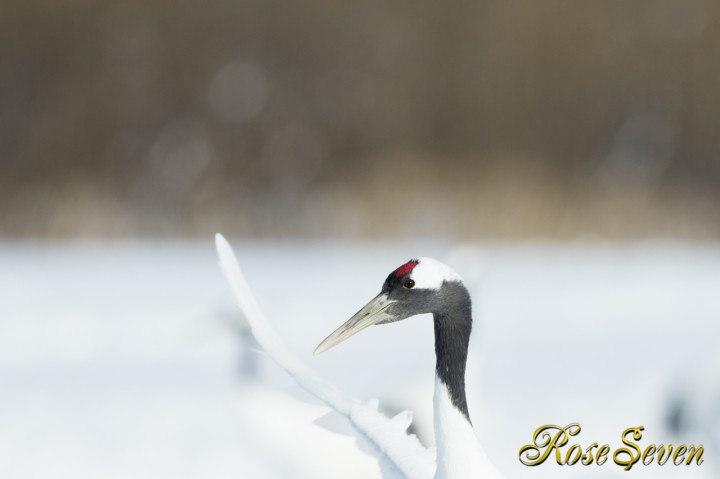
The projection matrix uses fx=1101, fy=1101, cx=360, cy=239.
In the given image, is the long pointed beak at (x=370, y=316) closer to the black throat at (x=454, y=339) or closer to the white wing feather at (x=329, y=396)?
the black throat at (x=454, y=339)

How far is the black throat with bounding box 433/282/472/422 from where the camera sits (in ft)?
6.46

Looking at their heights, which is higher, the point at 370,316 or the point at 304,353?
the point at 370,316

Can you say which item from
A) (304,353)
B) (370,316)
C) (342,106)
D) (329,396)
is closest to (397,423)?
(329,396)

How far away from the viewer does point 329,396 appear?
2209mm

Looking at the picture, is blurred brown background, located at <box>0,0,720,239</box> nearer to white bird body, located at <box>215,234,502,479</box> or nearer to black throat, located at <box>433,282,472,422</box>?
white bird body, located at <box>215,234,502,479</box>

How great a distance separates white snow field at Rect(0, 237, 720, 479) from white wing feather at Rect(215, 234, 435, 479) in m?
0.14

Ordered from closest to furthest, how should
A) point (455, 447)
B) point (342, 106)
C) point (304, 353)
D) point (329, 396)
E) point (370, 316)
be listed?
1. point (455, 447)
2. point (370, 316)
3. point (329, 396)
4. point (304, 353)
5. point (342, 106)

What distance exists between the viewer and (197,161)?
7.15 m

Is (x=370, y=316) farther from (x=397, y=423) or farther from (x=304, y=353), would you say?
(x=304, y=353)

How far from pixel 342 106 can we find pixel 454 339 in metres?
5.36

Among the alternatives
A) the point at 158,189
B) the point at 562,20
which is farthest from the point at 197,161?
the point at 562,20

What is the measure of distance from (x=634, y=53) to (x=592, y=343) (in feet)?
10.1

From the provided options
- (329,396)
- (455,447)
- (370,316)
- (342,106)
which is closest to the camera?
(455,447)

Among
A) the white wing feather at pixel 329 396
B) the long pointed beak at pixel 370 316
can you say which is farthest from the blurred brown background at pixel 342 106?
the long pointed beak at pixel 370 316
